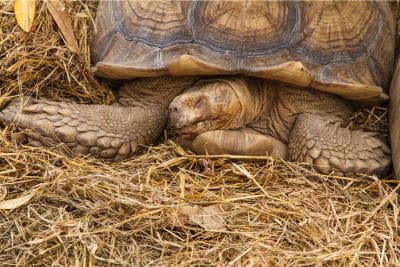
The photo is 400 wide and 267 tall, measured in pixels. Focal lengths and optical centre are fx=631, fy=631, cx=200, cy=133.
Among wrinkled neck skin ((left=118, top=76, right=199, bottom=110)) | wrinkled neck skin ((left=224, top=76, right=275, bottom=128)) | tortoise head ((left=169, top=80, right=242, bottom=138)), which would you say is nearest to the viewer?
tortoise head ((left=169, top=80, right=242, bottom=138))

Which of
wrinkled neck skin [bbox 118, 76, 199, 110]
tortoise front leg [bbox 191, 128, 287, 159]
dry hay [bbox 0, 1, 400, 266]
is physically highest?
wrinkled neck skin [bbox 118, 76, 199, 110]

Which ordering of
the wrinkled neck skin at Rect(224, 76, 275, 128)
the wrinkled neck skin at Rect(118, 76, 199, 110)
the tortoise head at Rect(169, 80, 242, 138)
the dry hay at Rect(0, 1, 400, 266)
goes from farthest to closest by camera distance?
1. the wrinkled neck skin at Rect(118, 76, 199, 110)
2. the wrinkled neck skin at Rect(224, 76, 275, 128)
3. the tortoise head at Rect(169, 80, 242, 138)
4. the dry hay at Rect(0, 1, 400, 266)

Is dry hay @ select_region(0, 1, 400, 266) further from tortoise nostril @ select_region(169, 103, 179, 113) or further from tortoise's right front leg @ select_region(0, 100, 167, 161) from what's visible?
tortoise nostril @ select_region(169, 103, 179, 113)

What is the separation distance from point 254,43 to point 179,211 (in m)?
1.03

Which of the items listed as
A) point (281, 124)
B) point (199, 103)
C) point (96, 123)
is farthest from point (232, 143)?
point (96, 123)

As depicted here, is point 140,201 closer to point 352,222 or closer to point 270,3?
point 352,222

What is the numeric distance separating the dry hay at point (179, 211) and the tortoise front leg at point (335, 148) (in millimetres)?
75

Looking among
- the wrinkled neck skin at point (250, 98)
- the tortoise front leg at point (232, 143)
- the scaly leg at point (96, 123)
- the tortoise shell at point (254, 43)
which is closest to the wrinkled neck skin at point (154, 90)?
the scaly leg at point (96, 123)

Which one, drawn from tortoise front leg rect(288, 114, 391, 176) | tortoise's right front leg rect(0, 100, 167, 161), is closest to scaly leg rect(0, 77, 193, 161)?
tortoise's right front leg rect(0, 100, 167, 161)

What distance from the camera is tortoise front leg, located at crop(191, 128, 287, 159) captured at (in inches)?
124

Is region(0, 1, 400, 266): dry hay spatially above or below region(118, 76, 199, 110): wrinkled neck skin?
below

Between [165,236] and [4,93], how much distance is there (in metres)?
1.32

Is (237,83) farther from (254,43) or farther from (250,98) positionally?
(254,43)

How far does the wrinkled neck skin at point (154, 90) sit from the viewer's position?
11.3ft
